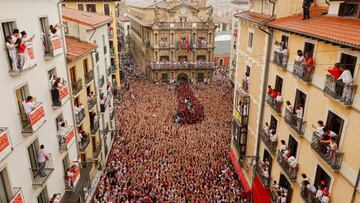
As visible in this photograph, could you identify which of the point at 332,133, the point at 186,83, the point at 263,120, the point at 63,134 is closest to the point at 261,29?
the point at 263,120

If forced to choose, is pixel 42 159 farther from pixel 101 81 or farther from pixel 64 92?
pixel 101 81

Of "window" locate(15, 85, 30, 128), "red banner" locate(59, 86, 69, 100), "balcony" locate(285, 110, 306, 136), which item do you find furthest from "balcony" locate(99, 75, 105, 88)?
"balcony" locate(285, 110, 306, 136)

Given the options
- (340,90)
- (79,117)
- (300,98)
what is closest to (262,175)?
(300,98)

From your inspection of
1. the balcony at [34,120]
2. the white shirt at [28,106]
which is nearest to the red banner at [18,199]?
the balcony at [34,120]

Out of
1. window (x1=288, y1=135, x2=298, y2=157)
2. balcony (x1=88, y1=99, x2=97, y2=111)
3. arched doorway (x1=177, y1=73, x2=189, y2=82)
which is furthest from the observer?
arched doorway (x1=177, y1=73, x2=189, y2=82)

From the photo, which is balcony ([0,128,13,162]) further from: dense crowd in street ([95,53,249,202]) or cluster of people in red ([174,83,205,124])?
cluster of people in red ([174,83,205,124])

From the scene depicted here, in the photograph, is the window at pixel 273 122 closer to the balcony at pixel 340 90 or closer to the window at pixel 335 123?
the window at pixel 335 123

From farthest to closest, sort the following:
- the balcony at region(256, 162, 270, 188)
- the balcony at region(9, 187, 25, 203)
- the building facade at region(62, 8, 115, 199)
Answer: the building facade at region(62, 8, 115, 199)
the balcony at region(256, 162, 270, 188)
the balcony at region(9, 187, 25, 203)
